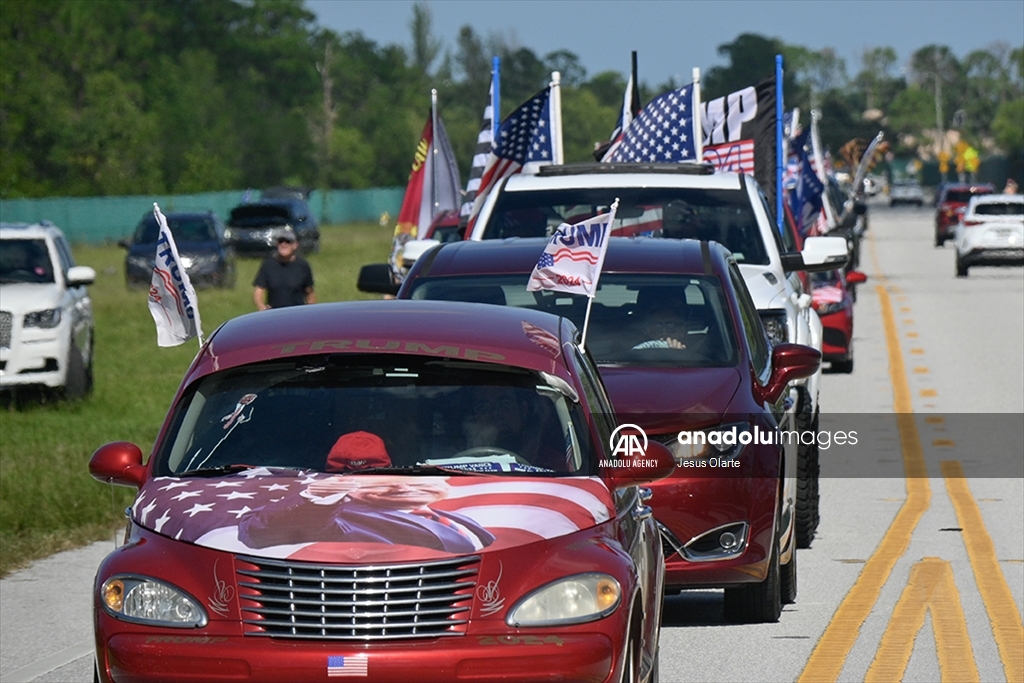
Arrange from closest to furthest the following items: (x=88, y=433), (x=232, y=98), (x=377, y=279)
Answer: (x=377, y=279) < (x=88, y=433) < (x=232, y=98)

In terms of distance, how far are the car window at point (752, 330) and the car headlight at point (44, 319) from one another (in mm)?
10294

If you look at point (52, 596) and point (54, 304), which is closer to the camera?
point (52, 596)

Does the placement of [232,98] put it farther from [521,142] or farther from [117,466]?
[117,466]

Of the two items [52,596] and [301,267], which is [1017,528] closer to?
[52,596]

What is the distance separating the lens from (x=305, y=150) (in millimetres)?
113438

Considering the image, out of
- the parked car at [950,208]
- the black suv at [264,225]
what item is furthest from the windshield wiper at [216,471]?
the parked car at [950,208]

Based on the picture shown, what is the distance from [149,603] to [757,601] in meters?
4.07

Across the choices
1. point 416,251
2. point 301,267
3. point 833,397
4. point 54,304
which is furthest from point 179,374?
point 416,251

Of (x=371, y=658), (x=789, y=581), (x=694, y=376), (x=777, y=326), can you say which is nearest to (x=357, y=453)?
(x=371, y=658)

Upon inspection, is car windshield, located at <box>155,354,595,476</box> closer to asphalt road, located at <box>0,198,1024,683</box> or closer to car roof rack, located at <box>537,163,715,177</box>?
asphalt road, located at <box>0,198,1024,683</box>

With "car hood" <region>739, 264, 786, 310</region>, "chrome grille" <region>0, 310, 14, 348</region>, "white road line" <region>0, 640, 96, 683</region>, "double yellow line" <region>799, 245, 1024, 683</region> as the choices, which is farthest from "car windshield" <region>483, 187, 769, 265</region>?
"chrome grille" <region>0, 310, 14, 348</region>

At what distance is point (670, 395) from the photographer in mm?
8594

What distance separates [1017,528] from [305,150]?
10344cm

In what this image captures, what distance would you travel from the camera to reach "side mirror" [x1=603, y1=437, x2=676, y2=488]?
6145 mm
